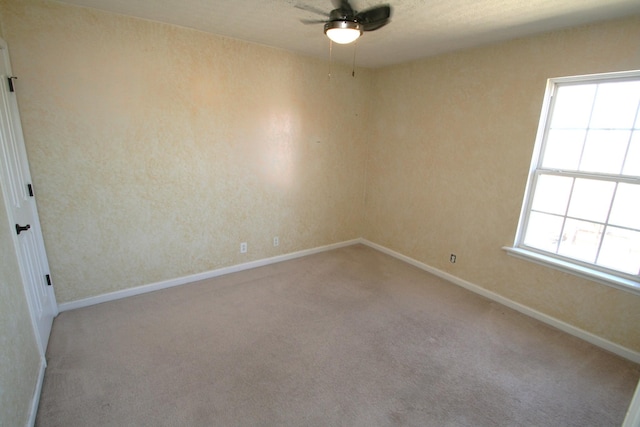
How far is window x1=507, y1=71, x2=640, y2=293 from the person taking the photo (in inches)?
91.4

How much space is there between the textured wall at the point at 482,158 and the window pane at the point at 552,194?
0.49 ft

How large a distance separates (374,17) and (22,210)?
2.73m

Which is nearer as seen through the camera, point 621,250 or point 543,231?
point 621,250

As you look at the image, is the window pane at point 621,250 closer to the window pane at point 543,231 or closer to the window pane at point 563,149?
the window pane at point 543,231

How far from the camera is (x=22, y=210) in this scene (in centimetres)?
208

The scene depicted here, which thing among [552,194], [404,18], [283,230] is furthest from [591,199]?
[283,230]

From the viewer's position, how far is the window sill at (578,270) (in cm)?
232

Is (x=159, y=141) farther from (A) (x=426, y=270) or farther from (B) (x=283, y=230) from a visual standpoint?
(A) (x=426, y=270)

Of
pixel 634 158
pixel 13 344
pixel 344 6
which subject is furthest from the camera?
pixel 634 158

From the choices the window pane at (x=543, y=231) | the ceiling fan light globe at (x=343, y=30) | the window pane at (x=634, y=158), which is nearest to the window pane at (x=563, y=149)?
the window pane at (x=634, y=158)

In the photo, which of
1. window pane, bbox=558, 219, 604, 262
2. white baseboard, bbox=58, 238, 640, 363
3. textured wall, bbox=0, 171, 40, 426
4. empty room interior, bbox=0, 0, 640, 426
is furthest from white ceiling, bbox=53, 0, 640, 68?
white baseboard, bbox=58, 238, 640, 363

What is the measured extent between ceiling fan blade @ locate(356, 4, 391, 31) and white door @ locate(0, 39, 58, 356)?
2.34 m

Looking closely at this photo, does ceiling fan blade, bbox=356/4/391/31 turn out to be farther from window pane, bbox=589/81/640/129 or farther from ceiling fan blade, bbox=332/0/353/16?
window pane, bbox=589/81/640/129

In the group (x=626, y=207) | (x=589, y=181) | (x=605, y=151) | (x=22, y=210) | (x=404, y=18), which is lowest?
(x=22, y=210)
